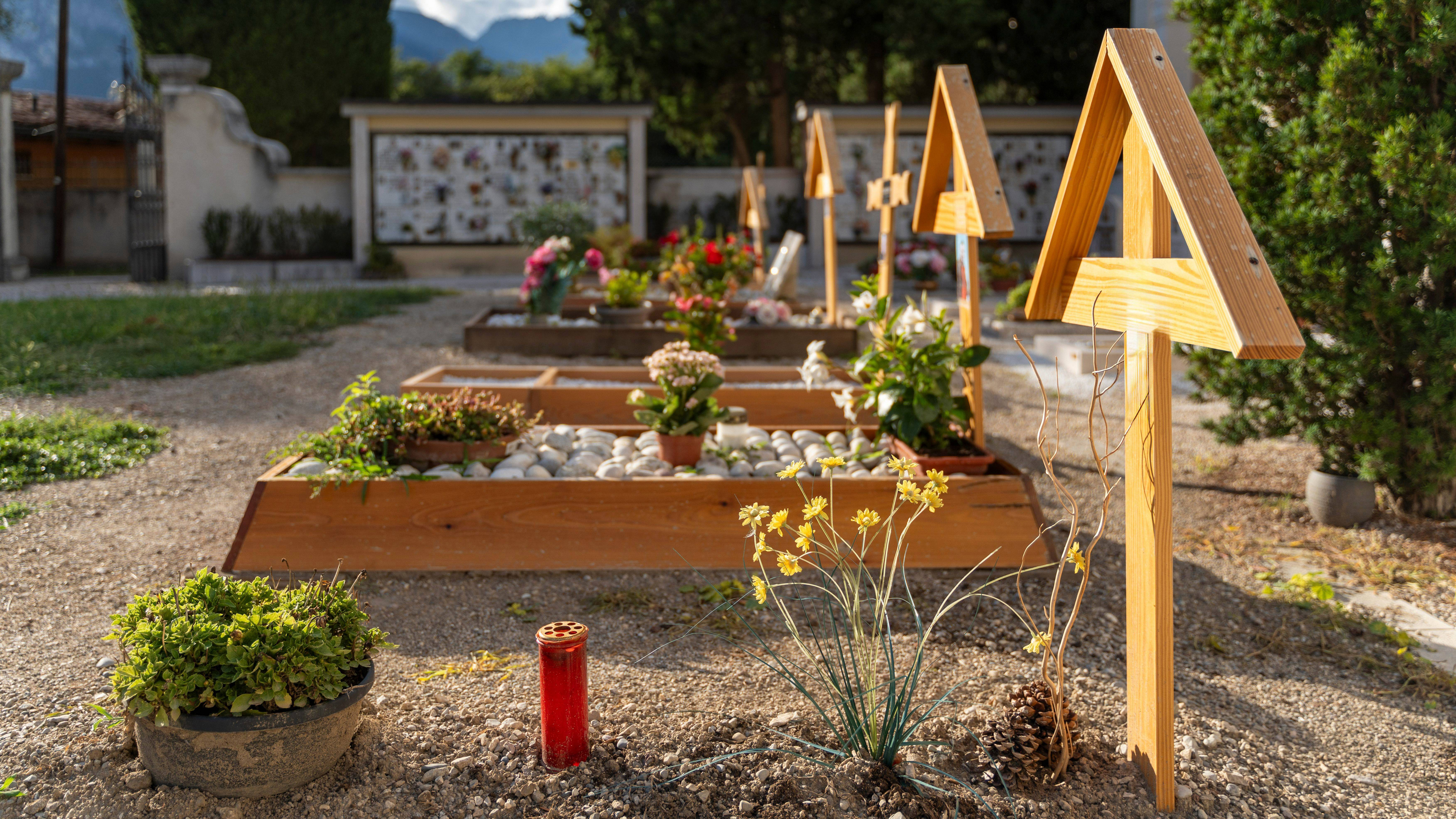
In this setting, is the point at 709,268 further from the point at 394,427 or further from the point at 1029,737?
the point at 1029,737

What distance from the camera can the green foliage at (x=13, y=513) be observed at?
4.16 metres

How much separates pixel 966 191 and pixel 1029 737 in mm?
2619

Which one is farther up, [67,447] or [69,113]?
[69,113]

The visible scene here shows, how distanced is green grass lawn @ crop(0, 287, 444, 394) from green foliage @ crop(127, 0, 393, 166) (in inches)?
467

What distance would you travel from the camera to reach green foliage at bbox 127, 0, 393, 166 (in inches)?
869

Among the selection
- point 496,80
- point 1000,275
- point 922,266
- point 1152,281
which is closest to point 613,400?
point 1152,281

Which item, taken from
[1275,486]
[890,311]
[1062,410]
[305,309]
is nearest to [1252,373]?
[1275,486]

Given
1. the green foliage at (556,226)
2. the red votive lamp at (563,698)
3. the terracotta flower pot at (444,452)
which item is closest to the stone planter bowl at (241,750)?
the red votive lamp at (563,698)

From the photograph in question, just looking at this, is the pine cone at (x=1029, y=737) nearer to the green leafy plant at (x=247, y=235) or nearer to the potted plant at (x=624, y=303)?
the potted plant at (x=624, y=303)

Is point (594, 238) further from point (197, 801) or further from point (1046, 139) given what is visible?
point (197, 801)

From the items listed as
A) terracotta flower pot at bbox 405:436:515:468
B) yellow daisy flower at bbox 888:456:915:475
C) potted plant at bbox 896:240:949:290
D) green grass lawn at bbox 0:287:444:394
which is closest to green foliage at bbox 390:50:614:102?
potted plant at bbox 896:240:949:290

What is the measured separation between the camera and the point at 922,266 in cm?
1263

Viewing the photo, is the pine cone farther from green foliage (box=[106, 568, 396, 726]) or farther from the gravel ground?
green foliage (box=[106, 568, 396, 726])

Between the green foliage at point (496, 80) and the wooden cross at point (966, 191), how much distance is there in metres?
30.5
